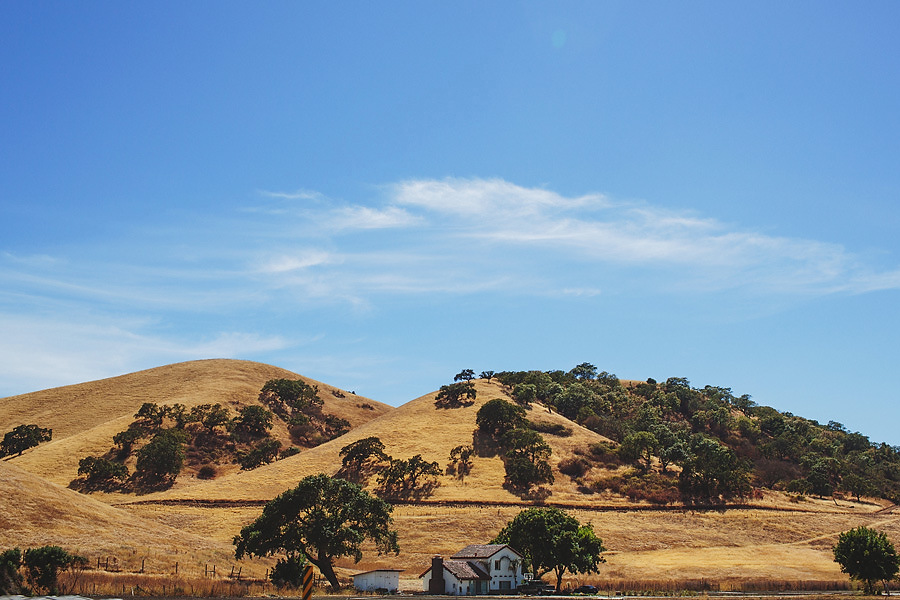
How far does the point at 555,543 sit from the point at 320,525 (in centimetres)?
2217

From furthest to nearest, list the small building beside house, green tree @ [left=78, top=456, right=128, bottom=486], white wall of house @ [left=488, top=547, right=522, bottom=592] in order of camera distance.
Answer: green tree @ [left=78, top=456, right=128, bottom=486] → white wall of house @ [left=488, top=547, right=522, bottom=592] → the small building beside house

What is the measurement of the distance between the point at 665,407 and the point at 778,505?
89.0 metres

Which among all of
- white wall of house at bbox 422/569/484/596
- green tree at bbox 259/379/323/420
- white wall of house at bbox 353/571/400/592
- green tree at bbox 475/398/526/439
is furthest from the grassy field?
green tree at bbox 259/379/323/420

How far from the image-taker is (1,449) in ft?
448

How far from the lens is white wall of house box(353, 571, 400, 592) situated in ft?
190

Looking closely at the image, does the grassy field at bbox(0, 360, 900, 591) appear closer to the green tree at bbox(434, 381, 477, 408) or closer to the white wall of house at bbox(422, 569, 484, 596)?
the green tree at bbox(434, 381, 477, 408)

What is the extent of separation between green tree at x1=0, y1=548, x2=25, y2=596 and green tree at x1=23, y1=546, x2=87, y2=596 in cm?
69

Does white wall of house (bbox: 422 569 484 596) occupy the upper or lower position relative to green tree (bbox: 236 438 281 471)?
lower

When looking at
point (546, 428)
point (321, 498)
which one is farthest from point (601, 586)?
point (546, 428)

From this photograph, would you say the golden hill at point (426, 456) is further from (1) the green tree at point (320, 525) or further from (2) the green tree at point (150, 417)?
(1) the green tree at point (320, 525)

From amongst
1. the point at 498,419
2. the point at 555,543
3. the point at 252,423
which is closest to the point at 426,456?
the point at 498,419

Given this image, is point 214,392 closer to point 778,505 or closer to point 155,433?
point 155,433

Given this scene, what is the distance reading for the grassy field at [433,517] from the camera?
6016cm

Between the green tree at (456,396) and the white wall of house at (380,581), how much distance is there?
9060cm
